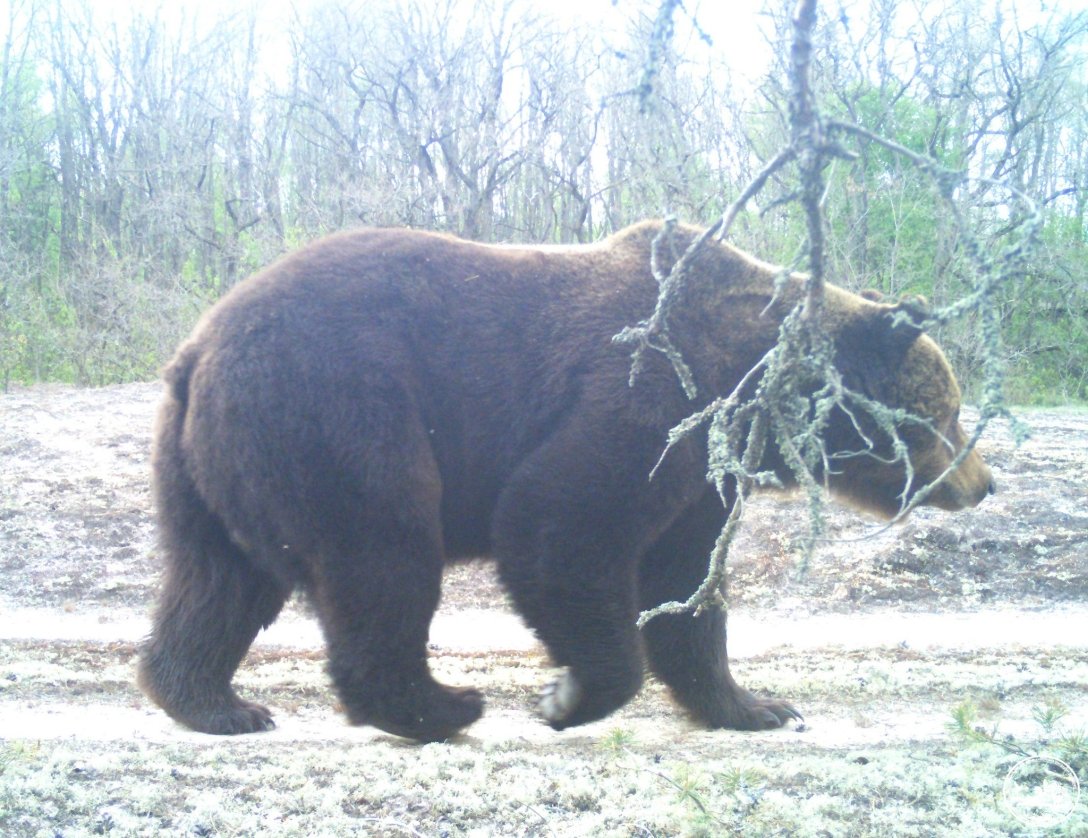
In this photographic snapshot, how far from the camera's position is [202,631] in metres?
5.11

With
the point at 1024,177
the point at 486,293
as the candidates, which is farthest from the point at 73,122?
the point at 486,293

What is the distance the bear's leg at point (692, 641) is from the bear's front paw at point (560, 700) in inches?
25.5

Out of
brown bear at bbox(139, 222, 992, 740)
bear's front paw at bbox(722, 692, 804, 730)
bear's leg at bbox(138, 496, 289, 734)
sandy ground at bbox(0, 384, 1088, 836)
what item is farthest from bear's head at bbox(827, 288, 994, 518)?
bear's leg at bbox(138, 496, 289, 734)

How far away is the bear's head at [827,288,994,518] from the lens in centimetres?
563

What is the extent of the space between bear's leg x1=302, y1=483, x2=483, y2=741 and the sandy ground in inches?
7.6

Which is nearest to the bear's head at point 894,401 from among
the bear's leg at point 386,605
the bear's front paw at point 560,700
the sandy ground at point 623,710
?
the sandy ground at point 623,710

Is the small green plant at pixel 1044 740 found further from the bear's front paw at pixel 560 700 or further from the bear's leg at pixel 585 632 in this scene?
the bear's front paw at pixel 560 700

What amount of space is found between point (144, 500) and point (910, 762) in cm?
785

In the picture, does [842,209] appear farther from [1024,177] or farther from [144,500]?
[144,500]

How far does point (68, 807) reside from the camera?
336 cm

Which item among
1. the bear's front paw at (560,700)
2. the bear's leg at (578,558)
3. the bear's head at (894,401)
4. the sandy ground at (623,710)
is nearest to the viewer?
the sandy ground at (623,710)

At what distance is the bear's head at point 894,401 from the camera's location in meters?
5.63

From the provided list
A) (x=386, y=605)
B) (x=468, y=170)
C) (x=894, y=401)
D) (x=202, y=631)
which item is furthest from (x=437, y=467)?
(x=468, y=170)

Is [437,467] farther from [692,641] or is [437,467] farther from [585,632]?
[692,641]
